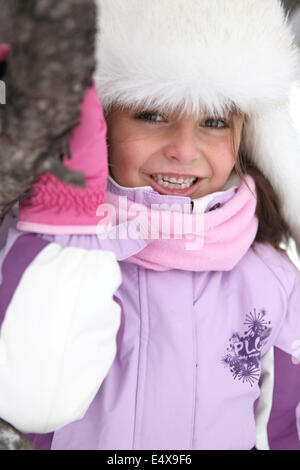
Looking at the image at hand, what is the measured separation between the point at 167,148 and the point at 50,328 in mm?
405

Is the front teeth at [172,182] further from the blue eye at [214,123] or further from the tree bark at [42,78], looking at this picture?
the tree bark at [42,78]

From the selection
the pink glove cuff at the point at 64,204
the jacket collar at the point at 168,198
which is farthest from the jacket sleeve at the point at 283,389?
the pink glove cuff at the point at 64,204

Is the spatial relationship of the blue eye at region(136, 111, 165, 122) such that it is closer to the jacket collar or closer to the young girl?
the young girl

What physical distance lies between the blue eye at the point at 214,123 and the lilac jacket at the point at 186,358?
133 mm

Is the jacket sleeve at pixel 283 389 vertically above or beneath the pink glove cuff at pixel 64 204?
beneath

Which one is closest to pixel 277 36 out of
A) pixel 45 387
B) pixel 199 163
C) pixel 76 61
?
pixel 199 163

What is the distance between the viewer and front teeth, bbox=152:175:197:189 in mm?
902

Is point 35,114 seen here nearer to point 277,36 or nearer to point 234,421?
point 277,36

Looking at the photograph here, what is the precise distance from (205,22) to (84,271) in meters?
0.43

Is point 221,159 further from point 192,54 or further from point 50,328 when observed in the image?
point 50,328

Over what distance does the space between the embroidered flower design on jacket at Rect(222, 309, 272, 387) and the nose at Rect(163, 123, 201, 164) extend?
1.03ft

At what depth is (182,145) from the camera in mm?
855

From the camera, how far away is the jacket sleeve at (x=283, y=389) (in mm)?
957

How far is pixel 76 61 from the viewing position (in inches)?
18.3
